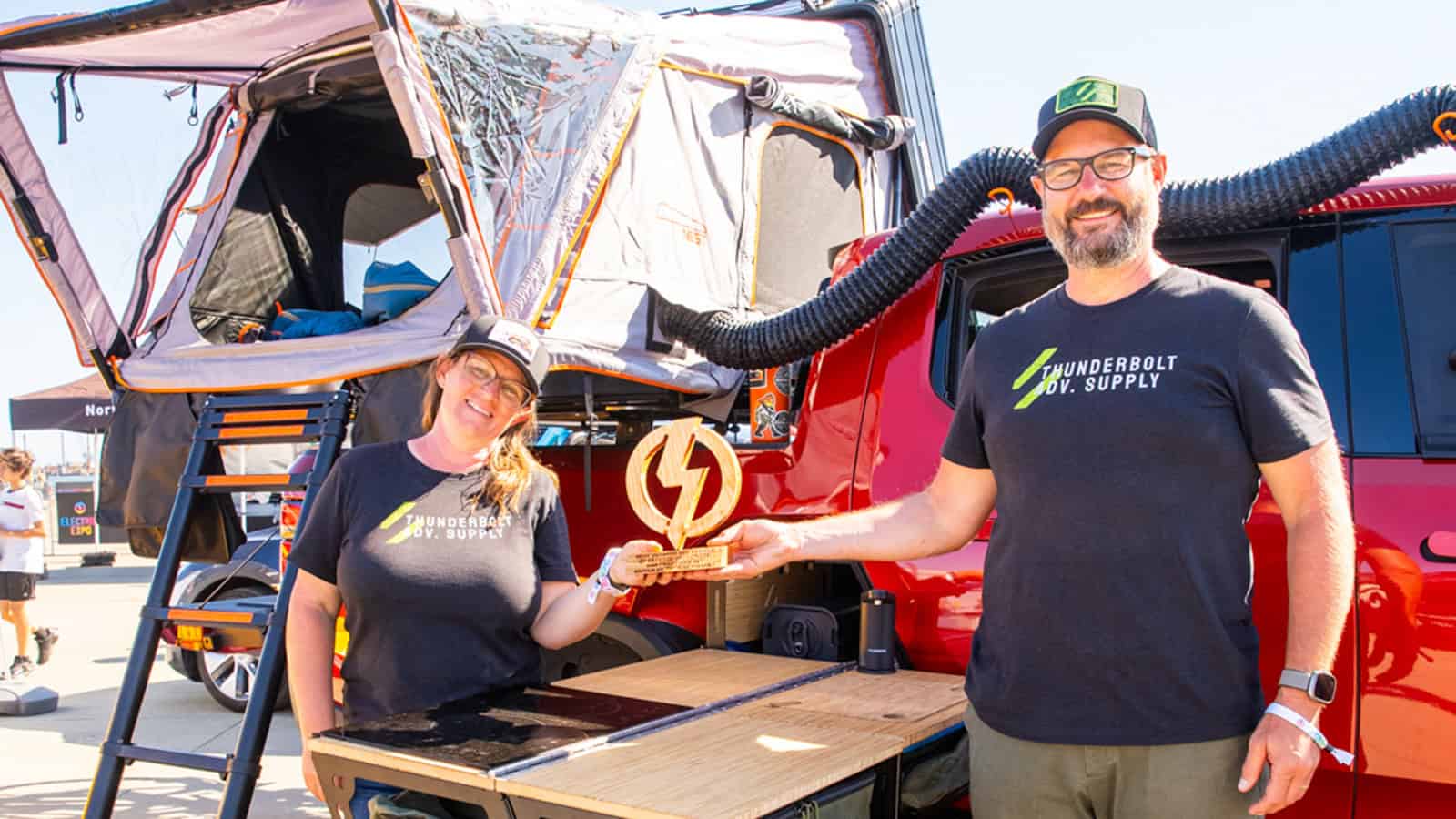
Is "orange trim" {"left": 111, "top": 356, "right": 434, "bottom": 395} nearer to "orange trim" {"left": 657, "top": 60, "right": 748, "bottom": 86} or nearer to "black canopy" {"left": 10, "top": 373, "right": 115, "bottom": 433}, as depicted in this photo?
"orange trim" {"left": 657, "top": 60, "right": 748, "bottom": 86}

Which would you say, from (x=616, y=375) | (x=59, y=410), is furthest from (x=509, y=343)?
(x=59, y=410)

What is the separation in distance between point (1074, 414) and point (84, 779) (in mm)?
5881

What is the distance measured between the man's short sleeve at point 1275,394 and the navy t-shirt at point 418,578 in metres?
1.68

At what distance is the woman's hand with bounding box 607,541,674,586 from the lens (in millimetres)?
2596

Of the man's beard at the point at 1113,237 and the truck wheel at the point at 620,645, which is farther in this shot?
the truck wheel at the point at 620,645

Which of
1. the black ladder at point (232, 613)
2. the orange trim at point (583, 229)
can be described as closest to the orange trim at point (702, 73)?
the orange trim at point (583, 229)

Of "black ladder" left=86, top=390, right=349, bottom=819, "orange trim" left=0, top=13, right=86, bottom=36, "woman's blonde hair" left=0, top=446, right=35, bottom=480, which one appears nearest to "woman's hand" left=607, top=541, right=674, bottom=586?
"black ladder" left=86, top=390, right=349, bottom=819

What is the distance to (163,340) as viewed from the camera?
15.1 feet

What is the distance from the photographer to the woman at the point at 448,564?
2662mm

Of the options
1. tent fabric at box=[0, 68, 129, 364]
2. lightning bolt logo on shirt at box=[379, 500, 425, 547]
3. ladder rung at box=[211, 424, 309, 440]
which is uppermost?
tent fabric at box=[0, 68, 129, 364]

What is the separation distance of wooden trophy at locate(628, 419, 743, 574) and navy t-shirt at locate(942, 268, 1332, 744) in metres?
0.77

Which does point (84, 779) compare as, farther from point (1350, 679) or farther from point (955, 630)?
point (1350, 679)

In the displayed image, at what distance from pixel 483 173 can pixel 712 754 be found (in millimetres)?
2380

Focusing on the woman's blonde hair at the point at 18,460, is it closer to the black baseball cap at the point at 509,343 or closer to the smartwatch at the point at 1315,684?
the black baseball cap at the point at 509,343
